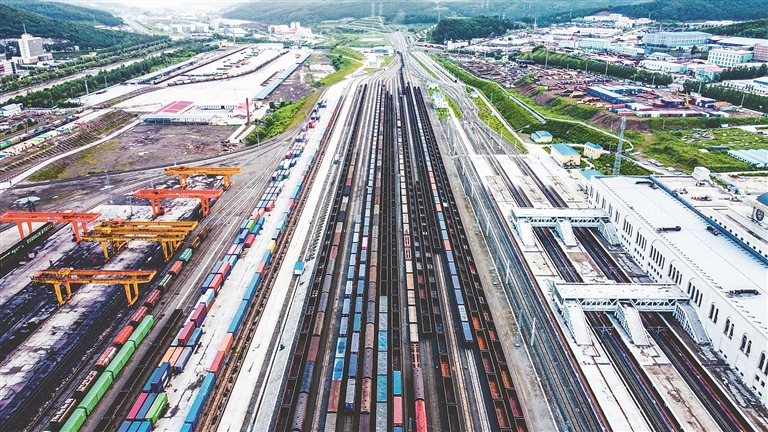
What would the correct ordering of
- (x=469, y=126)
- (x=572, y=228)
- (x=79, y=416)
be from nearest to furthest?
(x=79, y=416), (x=572, y=228), (x=469, y=126)

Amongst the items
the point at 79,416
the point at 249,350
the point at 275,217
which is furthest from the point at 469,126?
the point at 79,416

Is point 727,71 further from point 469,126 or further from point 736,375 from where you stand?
point 736,375

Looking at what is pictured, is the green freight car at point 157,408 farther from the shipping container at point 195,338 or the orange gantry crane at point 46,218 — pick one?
the orange gantry crane at point 46,218

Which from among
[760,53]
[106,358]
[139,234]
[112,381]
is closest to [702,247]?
[112,381]

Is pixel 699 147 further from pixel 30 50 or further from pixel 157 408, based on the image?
pixel 30 50

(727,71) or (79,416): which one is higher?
(727,71)

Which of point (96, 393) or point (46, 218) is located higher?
point (46, 218)

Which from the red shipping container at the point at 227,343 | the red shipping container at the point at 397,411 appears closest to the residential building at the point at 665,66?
the red shipping container at the point at 397,411
